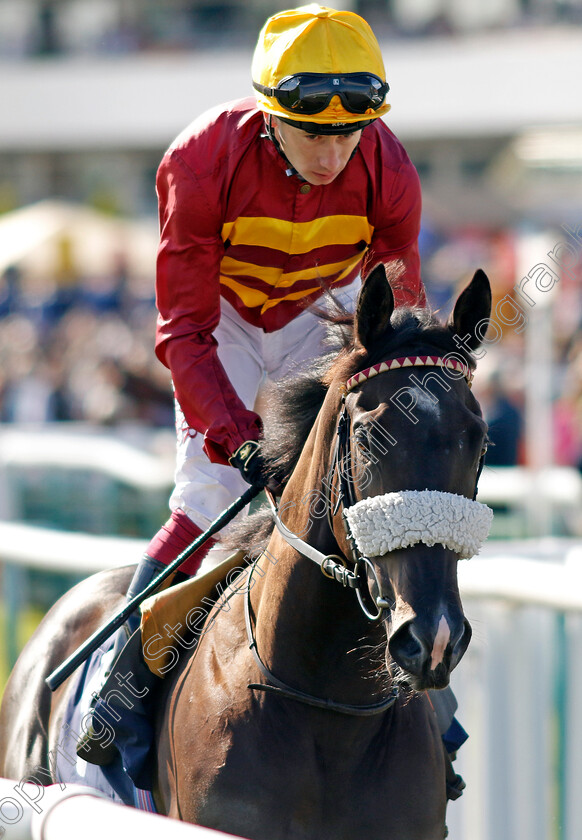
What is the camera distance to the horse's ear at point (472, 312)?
255 cm

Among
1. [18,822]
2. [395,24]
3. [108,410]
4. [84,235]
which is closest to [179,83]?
[395,24]

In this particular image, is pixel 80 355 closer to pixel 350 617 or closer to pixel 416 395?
pixel 350 617

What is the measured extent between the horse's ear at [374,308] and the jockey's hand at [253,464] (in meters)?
0.50

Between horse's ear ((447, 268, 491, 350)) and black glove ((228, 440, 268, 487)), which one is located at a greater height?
horse's ear ((447, 268, 491, 350))

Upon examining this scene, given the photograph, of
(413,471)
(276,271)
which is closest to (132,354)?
(276,271)

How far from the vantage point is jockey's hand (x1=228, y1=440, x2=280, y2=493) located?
9.44 ft

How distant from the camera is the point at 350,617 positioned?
8.80 feet

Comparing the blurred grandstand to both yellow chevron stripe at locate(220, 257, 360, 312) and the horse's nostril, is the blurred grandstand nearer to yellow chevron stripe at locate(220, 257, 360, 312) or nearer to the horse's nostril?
yellow chevron stripe at locate(220, 257, 360, 312)

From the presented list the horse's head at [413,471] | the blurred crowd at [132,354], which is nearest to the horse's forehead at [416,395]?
the horse's head at [413,471]

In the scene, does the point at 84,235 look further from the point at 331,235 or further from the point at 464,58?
the point at 331,235

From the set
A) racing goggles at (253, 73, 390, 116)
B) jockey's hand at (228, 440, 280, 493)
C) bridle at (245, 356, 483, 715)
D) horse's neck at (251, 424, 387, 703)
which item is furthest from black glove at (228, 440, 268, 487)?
racing goggles at (253, 73, 390, 116)

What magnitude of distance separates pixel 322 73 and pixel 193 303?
2.30 feet

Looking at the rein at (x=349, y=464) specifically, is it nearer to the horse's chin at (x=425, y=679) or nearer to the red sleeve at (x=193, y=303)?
the horse's chin at (x=425, y=679)

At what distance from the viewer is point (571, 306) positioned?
457 inches
